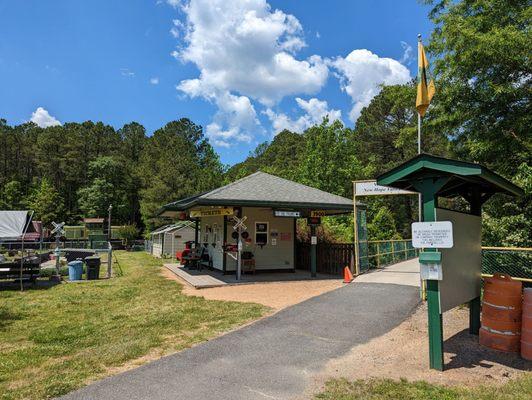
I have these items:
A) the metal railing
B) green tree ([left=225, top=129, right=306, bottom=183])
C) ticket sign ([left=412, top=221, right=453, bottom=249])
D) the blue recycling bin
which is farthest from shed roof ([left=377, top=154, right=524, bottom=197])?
green tree ([left=225, top=129, right=306, bottom=183])

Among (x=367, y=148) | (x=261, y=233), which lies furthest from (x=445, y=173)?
(x=367, y=148)

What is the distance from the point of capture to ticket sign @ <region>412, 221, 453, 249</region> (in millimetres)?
5164

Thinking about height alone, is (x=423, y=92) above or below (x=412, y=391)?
above

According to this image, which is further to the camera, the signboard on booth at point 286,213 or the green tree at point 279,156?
the green tree at point 279,156

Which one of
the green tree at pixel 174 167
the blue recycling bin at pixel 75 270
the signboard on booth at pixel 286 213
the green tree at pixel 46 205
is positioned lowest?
the blue recycling bin at pixel 75 270

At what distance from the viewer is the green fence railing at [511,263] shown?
764 cm

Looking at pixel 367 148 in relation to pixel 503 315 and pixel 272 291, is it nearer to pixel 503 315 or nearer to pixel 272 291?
pixel 272 291

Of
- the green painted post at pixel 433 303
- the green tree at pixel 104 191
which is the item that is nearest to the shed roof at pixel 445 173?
the green painted post at pixel 433 303

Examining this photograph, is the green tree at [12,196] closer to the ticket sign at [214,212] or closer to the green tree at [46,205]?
the green tree at [46,205]

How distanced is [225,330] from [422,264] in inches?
145

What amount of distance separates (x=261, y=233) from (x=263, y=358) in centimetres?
1056

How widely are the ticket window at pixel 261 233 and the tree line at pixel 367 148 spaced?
506cm

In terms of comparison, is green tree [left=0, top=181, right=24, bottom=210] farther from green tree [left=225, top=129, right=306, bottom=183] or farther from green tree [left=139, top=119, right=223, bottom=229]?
green tree [left=225, top=129, right=306, bottom=183]

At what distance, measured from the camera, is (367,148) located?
39.5 m
